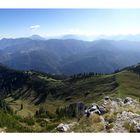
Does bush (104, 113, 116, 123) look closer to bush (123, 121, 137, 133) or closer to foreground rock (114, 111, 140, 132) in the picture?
foreground rock (114, 111, 140, 132)

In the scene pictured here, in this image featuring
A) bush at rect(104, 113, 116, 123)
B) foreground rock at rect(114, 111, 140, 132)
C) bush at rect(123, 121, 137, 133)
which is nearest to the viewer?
bush at rect(123, 121, 137, 133)

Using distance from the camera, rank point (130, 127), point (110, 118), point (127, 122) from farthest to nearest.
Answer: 1. point (110, 118)
2. point (127, 122)
3. point (130, 127)

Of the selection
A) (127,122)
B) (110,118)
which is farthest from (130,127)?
(110,118)

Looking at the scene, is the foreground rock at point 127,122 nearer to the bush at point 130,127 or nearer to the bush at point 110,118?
the bush at point 130,127

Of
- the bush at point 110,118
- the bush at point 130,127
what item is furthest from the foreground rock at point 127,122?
the bush at point 110,118

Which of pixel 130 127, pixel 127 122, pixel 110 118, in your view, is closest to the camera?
pixel 130 127

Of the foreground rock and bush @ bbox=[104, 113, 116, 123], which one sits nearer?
the foreground rock

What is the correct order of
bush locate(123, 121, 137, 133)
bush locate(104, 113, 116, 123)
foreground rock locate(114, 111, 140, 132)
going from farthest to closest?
bush locate(104, 113, 116, 123) → foreground rock locate(114, 111, 140, 132) → bush locate(123, 121, 137, 133)

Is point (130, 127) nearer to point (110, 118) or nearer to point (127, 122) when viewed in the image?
point (127, 122)

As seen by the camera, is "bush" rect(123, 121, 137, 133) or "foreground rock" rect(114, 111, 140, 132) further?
"foreground rock" rect(114, 111, 140, 132)

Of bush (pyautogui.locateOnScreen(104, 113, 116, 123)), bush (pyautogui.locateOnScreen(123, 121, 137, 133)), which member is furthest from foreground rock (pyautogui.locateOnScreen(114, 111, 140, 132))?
bush (pyautogui.locateOnScreen(104, 113, 116, 123))
